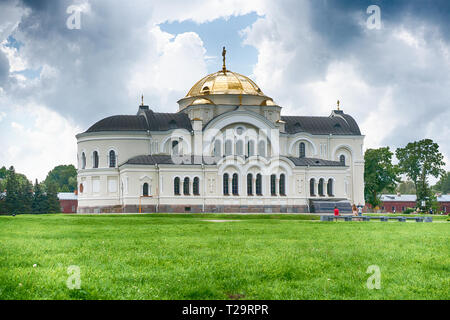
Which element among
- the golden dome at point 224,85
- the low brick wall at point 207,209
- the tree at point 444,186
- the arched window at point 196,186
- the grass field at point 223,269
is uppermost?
the golden dome at point 224,85

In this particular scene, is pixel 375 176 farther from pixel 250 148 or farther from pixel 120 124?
pixel 120 124

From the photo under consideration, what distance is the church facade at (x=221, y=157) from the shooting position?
71.4 m

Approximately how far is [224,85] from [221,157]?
43.3 feet

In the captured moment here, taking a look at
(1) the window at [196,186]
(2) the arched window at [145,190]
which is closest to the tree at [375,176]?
(1) the window at [196,186]

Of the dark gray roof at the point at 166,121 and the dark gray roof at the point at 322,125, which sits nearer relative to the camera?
the dark gray roof at the point at 166,121

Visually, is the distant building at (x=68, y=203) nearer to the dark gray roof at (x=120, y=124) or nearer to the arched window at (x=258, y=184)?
the dark gray roof at (x=120, y=124)

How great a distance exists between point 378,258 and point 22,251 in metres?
9.29

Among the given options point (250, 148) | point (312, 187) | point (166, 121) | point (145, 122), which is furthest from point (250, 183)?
point (145, 122)

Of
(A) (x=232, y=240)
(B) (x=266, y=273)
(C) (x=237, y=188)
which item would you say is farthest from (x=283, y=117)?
(B) (x=266, y=273)

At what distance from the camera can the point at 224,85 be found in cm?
8300

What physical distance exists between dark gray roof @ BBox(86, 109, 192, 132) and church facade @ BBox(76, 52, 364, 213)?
12 cm

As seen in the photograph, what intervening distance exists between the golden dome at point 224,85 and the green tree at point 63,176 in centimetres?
7581

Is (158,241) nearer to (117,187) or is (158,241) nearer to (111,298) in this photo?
(111,298)

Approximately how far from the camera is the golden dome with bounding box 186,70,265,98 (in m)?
82.5
